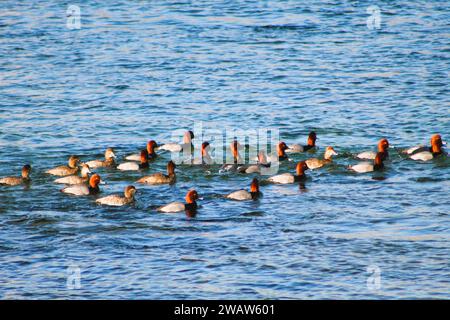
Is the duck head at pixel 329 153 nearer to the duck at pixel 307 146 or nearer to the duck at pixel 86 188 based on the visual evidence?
the duck at pixel 307 146

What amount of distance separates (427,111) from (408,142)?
2.49 metres

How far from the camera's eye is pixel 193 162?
2205 cm

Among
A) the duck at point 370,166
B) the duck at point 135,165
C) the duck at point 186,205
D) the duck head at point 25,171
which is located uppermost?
the duck head at point 25,171

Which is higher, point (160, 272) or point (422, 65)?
point (422, 65)

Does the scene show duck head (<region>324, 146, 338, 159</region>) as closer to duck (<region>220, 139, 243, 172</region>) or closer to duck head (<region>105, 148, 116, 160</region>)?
duck (<region>220, 139, 243, 172</region>)

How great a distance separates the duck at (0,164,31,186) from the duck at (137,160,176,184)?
2.18 m

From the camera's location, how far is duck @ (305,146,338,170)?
70.5 feet

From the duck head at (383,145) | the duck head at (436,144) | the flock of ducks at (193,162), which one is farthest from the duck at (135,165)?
the duck head at (436,144)

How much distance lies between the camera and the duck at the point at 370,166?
21.1 m

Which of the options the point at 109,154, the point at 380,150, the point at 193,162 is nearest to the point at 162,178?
the point at 193,162

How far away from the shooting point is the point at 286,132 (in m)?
24.6

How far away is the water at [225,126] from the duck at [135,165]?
0.20 metres

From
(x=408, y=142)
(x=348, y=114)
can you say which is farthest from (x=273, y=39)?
(x=408, y=142)
